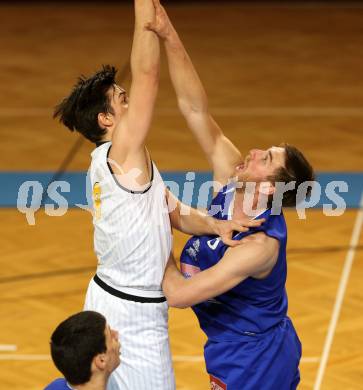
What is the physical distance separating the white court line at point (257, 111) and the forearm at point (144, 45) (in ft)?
23.0

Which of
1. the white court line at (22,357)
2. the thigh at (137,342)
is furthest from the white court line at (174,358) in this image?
the thigh at (137,342)

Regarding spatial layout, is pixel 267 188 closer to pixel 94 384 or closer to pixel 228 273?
pixel 228 273

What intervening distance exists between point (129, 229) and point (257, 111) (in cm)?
727

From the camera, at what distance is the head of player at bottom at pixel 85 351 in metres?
3.79

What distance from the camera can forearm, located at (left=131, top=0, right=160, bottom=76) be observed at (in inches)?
171

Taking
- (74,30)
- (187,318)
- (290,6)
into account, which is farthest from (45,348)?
(290,6)

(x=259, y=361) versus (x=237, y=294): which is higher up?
(x=237, y=294)

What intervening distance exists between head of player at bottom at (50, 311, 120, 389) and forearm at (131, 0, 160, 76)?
41.0 inches

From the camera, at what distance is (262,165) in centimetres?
461

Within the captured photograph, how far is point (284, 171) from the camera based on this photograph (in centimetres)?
456

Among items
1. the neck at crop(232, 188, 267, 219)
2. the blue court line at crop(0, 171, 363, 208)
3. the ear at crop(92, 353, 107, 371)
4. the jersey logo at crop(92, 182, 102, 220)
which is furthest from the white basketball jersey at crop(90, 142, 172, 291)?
the blue court line at crop(0, 171, 363, 208)

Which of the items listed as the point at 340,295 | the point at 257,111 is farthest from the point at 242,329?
the point at 257,111

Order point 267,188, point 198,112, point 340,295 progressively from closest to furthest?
point 267,188, point 198,112, point 340,295

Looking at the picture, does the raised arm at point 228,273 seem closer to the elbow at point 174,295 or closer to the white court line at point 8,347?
the elbow at point 174,295
